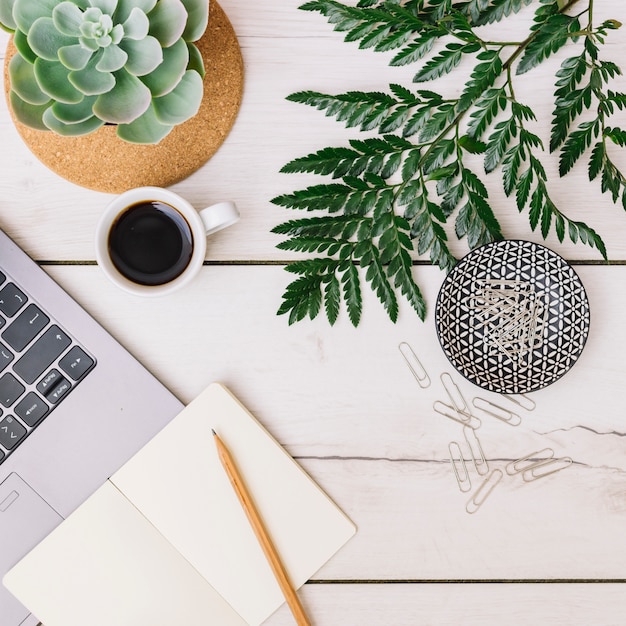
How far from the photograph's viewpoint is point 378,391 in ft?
2.26

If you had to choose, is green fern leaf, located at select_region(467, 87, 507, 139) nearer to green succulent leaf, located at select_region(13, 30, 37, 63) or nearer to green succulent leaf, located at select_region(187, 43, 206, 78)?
green succulent leaf, located at select_region(187, 43, 206, 78)

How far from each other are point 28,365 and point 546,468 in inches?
22.3

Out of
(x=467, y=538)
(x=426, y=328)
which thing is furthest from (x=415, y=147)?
(x=467, y=538)

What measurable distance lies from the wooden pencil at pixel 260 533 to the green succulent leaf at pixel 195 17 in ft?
1.29

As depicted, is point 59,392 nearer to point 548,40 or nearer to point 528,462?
point 528,462

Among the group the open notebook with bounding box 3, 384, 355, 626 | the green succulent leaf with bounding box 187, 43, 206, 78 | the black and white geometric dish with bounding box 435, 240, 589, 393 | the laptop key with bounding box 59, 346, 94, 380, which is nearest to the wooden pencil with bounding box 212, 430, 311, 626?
the open notebook with bounding box 3, 384, 355, 626

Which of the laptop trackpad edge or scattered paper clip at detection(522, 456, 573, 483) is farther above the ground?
the laptop trackpad edge

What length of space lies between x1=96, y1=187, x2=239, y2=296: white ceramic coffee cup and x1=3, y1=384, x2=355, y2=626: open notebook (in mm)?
130

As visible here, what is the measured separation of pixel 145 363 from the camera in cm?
68

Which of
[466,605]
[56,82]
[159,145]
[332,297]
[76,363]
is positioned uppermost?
[56,82]

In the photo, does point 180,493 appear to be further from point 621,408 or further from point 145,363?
point 621,408

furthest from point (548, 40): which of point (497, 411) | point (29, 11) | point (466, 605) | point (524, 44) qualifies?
point (466, 605)

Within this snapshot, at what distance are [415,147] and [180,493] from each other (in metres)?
0.44

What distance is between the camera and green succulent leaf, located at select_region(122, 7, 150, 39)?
0.52 meters
